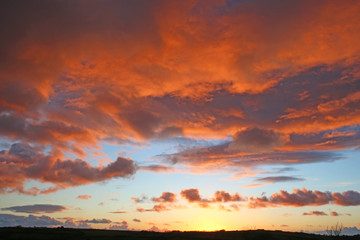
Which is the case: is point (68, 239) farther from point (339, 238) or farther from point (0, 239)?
point (339, 238)

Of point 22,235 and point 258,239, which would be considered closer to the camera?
point 22,235

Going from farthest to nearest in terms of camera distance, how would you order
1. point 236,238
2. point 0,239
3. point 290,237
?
point 290,237
point 236,238
point 0,239

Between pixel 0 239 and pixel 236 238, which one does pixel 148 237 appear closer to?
pixel 236 238

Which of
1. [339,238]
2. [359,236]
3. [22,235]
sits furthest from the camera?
[359,236]

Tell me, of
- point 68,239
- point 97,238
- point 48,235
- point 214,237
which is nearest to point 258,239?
point 214,237

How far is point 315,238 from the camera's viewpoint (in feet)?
488

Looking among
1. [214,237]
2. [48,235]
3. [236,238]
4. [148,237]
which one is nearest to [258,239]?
[236,238]

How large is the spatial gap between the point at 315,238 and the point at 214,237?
54859mm

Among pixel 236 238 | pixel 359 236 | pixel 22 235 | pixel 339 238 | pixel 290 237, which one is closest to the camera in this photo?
pixel 22 235

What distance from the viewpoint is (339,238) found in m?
152

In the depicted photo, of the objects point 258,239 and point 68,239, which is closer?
point 68,239

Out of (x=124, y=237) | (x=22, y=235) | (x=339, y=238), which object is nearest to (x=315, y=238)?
(x=339, y=238)

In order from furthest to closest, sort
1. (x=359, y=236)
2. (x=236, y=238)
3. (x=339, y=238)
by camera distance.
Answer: (x=359, y=236), (x=339, y=238), (x=236, y=238)

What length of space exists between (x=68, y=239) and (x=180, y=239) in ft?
143
